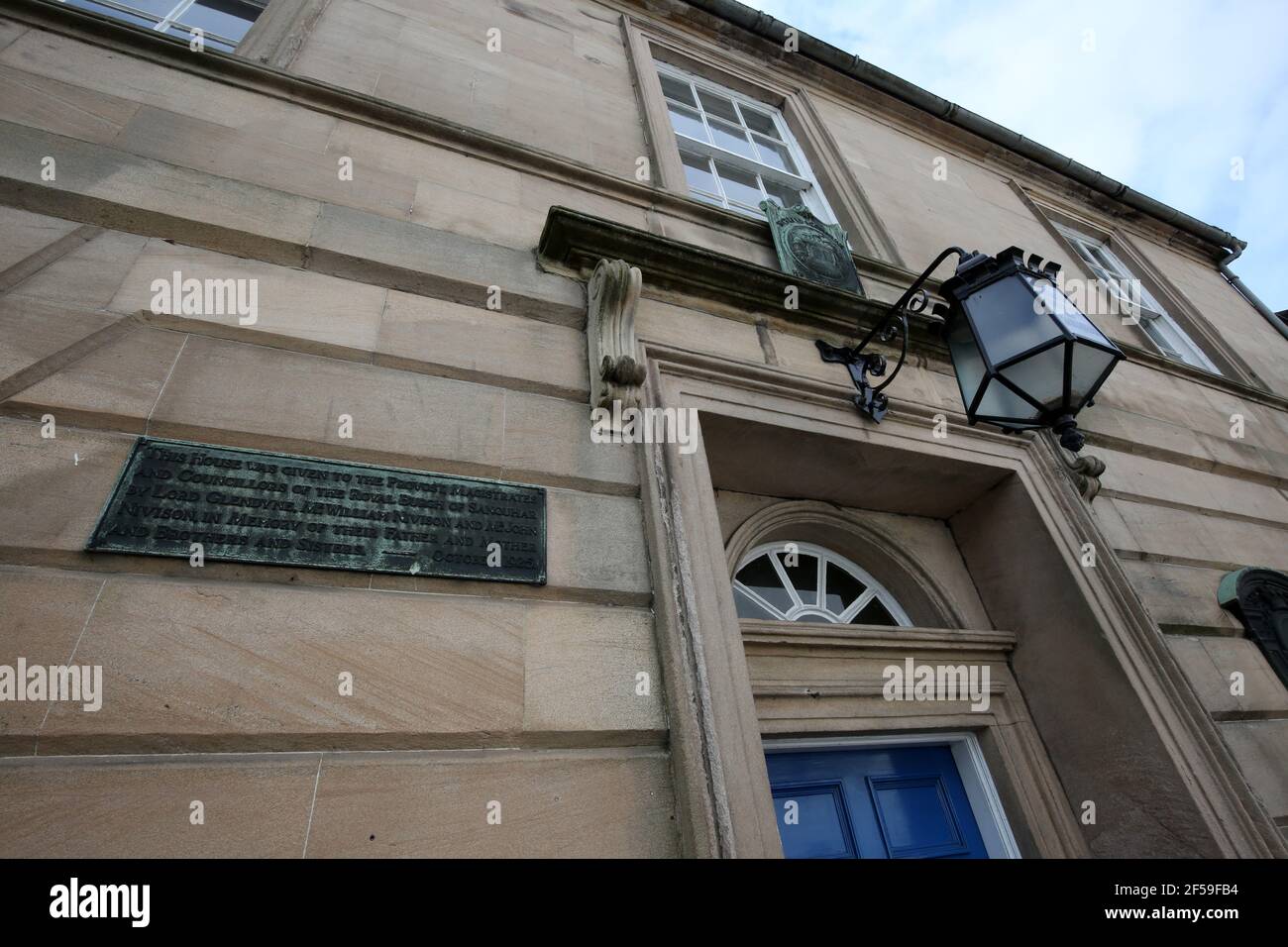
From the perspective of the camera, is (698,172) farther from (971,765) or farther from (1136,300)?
(1136,300)

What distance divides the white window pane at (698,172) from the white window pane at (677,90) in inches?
48.3

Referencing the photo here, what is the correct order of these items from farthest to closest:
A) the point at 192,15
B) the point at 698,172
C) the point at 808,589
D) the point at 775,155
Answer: the point at 775,155 → the point at 698,172 → the point at 192,15 → the point at 808,589

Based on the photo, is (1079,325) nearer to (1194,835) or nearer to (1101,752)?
(1101,752)

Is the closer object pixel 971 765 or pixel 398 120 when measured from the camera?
pixel 971 765

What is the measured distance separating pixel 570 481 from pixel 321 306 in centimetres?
149

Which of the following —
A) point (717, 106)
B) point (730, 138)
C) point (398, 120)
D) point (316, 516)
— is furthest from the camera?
point (717, 106)

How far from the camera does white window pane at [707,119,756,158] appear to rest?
6.82 m

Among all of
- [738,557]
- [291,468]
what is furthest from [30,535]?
[738,557]

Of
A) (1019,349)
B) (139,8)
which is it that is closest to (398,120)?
(139,8)

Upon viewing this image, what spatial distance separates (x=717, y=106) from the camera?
24.5 feet

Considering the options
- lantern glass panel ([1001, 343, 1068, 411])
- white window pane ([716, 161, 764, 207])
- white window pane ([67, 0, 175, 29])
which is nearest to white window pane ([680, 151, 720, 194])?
white window pane ([716, 161, 764, 207])

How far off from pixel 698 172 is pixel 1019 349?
415cm

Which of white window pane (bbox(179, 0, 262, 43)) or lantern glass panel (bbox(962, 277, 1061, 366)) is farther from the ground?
white window pane (bbox(179, 0, 262, 43))

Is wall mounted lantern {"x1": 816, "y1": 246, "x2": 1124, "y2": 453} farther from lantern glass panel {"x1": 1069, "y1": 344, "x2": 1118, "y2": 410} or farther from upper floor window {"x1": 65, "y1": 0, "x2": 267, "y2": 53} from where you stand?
upper floor window {"x1": 65, "y1": 0, "x2": 267, "y2": 53}
